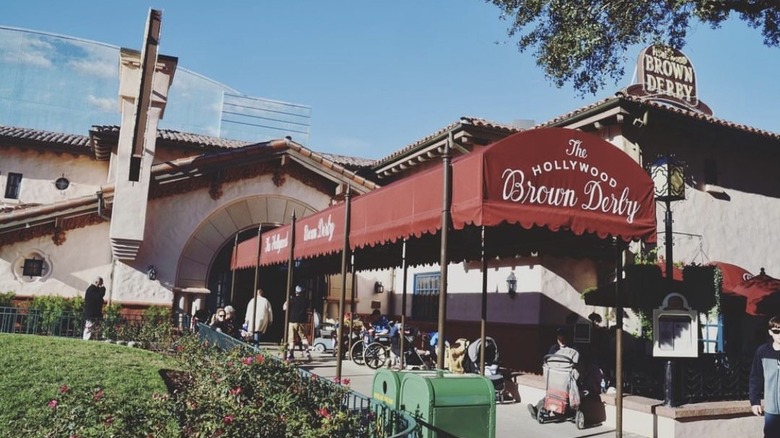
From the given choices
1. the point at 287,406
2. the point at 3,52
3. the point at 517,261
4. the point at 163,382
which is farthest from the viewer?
the point at 3,52

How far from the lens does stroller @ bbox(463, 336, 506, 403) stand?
9.91 metres

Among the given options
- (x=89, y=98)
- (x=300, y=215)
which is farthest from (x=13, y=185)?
(x=89, y=98)

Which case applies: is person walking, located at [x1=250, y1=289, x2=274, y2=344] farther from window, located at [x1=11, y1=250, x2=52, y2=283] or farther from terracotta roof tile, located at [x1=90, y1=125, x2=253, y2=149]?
terracotta roof tile, located at [x1=90, y1=125, x2=253, y2=149]

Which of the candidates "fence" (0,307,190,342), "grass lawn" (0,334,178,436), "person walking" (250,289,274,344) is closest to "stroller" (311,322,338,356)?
"person walking" (250,289,274,344)

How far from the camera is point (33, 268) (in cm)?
1616

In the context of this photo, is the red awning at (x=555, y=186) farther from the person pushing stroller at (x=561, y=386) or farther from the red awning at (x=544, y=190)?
the person pushing stroller at (x=561, y=386)

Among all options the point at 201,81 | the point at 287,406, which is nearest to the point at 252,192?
the point at 287,406

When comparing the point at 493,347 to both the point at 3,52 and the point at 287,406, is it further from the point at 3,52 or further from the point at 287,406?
the point at 3,52

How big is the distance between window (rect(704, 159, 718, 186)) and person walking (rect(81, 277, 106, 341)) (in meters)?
15.1

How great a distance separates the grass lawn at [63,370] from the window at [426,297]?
27.4ft

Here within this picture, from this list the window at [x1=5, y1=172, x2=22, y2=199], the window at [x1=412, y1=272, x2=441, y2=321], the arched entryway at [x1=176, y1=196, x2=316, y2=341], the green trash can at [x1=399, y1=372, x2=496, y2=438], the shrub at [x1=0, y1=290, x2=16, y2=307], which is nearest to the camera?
the green trash can at [x1=399, y1=372, x2=496, y2=438]

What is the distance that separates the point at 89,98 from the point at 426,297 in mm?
41429

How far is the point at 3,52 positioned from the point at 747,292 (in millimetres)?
52095

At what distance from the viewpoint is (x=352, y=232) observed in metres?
8.89
